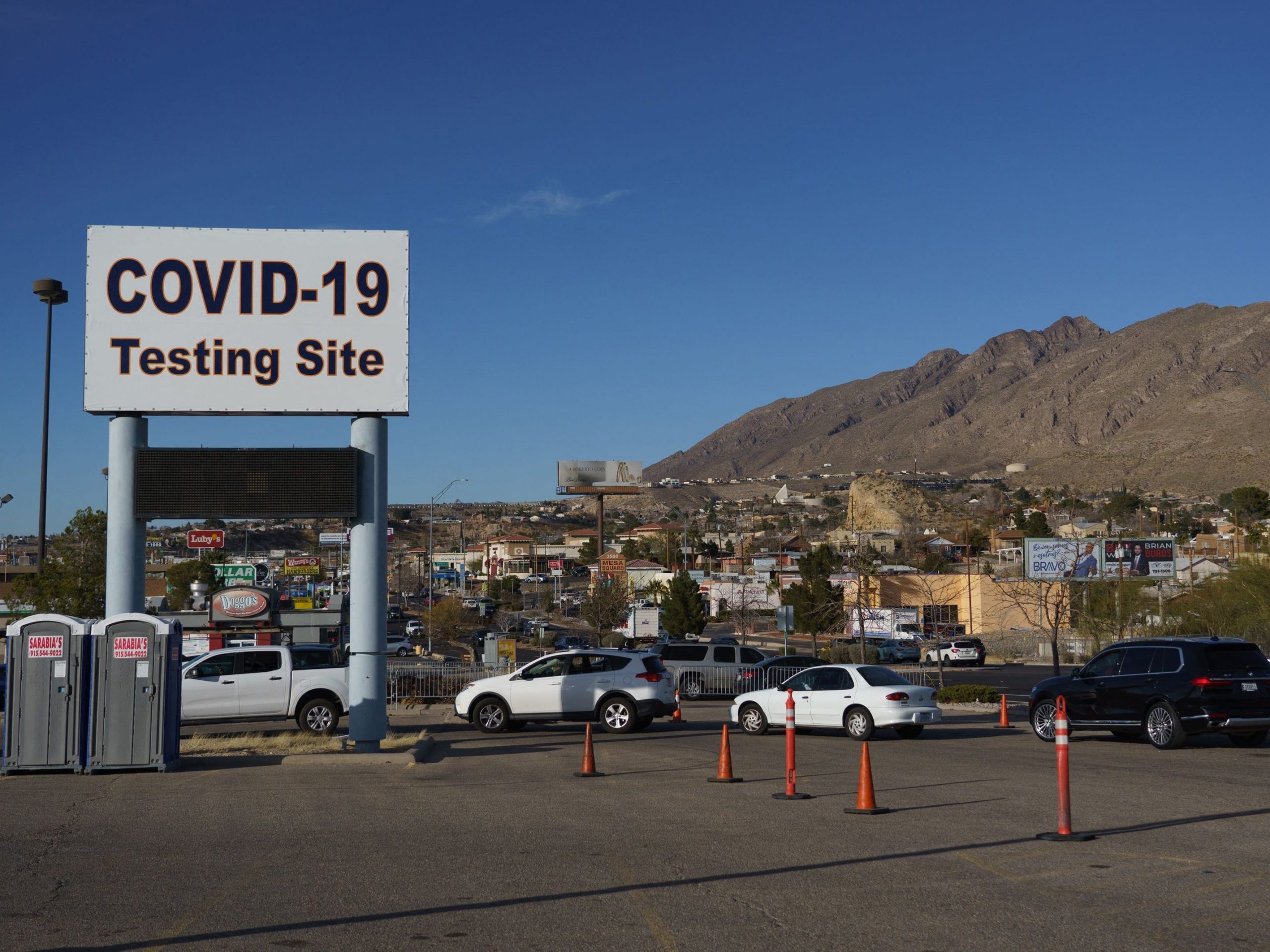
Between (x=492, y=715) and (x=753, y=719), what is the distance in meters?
5.18

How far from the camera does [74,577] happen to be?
4300 centimetres

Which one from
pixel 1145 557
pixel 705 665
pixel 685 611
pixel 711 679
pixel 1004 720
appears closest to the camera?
pixel 1004 720

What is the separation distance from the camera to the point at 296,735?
2186 centimetres

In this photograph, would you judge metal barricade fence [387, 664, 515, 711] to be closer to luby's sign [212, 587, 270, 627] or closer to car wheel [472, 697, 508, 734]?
luby's sign [212, 587, 270, 627]

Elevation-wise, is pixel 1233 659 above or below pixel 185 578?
below

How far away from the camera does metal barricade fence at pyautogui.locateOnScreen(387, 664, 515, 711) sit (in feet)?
108

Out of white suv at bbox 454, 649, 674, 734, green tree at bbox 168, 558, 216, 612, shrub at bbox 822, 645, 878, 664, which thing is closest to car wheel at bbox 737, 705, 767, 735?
white suv at bbox 454, 649, 674, 734

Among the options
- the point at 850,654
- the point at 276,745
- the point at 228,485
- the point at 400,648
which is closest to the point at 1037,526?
the point at 850,654

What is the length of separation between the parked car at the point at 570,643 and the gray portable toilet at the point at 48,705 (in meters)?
43.4

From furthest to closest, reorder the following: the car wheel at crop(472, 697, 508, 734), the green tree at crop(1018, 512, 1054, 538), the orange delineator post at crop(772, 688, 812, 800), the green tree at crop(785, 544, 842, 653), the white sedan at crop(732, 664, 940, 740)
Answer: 1. the green tree at crop(1018, 512, 1054, 538)
2. the green tree at crop(785, 544, 842, 653)
3. the car wheel at crop(472, 697, 508, 734)
4. the white sedan at crop(732, 664, 940, 740)
5. the orange delineator post at crop(772, 688, 812, 800)

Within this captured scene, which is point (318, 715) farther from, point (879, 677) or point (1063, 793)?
point (1063, 793)

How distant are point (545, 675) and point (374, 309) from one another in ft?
27.8

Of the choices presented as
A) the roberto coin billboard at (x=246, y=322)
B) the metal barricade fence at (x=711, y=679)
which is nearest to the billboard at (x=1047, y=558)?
the metal barricade fence at (x=711, y=679)

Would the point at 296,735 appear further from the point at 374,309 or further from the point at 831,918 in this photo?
the point at 831,918
